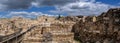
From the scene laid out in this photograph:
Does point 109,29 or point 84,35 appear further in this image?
point 84,35

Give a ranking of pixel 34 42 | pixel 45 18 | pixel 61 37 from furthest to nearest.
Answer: pixel 45 18 → pixel 34 42 → pixel 61 37

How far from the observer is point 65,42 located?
19.3 meters

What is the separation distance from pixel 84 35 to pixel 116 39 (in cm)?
638

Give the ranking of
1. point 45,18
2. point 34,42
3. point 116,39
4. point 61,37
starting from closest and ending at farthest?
point 116,39
point 61,37
point 34,42
point 45,18

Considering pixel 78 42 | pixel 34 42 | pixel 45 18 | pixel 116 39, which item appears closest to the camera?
pixel 116 39

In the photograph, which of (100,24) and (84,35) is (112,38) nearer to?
(100,24)

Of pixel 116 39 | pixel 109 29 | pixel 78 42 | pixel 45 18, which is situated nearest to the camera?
pixel 116 39

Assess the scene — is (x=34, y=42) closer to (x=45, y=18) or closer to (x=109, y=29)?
(x=109, y=29)

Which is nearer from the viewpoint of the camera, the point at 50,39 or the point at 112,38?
the point at 112,38

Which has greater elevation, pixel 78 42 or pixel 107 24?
pixel 107 24

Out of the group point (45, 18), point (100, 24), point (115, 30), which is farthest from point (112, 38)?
point (45, 18)

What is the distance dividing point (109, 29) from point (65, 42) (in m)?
3.09

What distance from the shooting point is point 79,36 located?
24297 mm

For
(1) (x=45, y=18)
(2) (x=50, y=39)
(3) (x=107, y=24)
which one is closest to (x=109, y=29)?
(3) (x=107, y=24)
